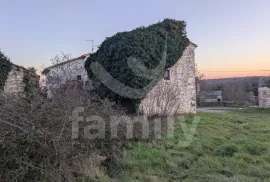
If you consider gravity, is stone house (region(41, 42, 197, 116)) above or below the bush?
above

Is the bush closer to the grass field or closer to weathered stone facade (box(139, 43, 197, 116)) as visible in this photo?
the grass field

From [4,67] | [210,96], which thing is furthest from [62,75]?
[210,96]

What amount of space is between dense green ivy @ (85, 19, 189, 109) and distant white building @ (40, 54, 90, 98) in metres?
1.04

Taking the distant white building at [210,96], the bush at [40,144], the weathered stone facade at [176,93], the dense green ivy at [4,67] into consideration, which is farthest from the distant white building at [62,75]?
the distant white building at [210,96]

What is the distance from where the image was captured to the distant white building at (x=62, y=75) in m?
Result: 9.67

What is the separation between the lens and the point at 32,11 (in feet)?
44.7

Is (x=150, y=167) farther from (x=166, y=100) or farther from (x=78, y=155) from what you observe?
(x=166, y=100)

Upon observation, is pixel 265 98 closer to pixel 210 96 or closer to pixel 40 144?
pixel 210 96

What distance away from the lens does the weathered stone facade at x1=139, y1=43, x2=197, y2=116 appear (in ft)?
43.5

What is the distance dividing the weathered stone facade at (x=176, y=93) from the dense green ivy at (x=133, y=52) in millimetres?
807

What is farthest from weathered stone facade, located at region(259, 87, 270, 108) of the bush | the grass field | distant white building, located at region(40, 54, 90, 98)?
the bush

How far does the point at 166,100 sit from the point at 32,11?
22.2 feet

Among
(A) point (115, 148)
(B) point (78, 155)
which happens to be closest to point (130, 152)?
(A) point (115, 148)

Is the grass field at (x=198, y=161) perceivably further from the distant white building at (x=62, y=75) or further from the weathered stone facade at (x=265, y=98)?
the weathered stone facade at (x=265, y=98)
